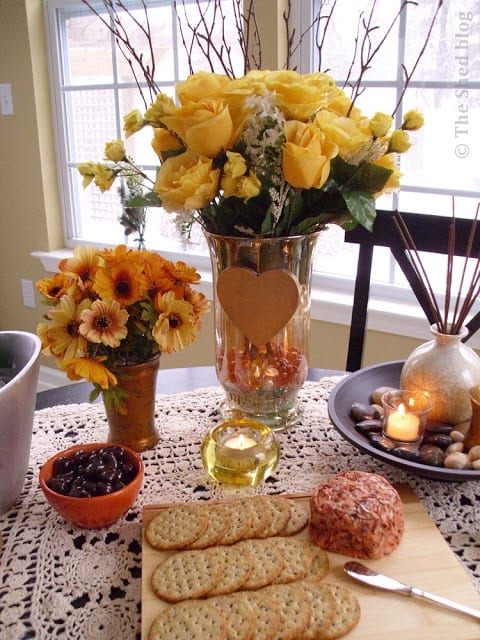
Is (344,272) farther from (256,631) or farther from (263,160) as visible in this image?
(256,631)

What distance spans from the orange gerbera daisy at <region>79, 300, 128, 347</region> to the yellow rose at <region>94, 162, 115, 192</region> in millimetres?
183

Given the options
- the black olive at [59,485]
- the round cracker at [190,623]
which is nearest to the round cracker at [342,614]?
the round cracker at [190,623]

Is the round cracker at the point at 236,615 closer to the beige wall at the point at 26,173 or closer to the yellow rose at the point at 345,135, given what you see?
the yellow rose at the point at 345,135

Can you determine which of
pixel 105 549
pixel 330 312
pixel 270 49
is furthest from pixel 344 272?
pixel 105 549

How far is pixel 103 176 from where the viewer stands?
0.94 meters

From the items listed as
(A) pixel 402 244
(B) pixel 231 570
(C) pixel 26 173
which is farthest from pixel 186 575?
(C) pixel 26 173

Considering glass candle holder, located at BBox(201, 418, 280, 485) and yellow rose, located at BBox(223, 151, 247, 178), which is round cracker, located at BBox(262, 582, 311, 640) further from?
yellow rose, located at BBox(223, 151, 247, 178)

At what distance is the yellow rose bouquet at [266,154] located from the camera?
829 millimetres

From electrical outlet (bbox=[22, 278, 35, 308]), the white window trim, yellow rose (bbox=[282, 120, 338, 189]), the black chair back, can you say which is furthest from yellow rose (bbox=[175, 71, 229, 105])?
electrical outlet (bbox=[22, 278, 35, 308])

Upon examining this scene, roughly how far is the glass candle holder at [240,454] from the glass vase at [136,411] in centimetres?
12

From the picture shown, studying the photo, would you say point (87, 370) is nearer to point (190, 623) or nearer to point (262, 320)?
point (262, 320)

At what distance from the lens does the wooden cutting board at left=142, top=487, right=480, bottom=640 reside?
2.09 ft

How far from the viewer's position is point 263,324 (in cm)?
96

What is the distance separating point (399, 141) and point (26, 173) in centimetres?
205
